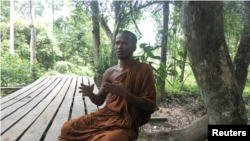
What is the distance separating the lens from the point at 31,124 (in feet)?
6.86

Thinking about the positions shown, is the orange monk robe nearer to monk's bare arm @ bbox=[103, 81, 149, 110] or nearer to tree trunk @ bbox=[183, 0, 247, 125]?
monk's bare arm @ bbox=[103, 81, 149, 110]

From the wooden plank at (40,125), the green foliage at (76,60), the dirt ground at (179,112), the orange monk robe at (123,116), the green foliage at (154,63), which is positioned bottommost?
the dirt ground at (179,112)

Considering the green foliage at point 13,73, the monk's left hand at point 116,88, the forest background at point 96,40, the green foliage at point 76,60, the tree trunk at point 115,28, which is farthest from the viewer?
the green foliage at point 76,60

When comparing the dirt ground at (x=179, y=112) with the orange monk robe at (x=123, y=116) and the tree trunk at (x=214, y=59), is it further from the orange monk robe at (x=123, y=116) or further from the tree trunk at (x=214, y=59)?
the orange monk robe at (x=123, y=116)

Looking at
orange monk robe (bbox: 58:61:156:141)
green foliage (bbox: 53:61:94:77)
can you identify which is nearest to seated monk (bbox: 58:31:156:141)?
orange monk robe (bbox: 58:61:156:141)

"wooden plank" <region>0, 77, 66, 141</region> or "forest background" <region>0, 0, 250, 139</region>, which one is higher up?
"forest background" <region>0, 0, 250, 139</region>

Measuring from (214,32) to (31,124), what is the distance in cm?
225

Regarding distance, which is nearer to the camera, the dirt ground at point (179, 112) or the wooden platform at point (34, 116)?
the wooden platform at point (34, 116)

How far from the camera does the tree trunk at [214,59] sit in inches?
68.5

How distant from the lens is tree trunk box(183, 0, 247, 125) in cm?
174

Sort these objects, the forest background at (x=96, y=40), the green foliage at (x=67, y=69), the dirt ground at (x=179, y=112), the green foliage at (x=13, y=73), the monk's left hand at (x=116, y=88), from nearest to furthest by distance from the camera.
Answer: the monk's left hand at (x=116, y=88)
the forest background at (x=96, y=40)
the dirt ground at (x=179, y=112)
the green foliage at (x=13, y=73)
the green foliage at (x=67, y=69)

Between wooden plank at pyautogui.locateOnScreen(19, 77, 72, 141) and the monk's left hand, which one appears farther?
wooden plank at pyautogui.locateOnScreen(19, 77, 72, 141)

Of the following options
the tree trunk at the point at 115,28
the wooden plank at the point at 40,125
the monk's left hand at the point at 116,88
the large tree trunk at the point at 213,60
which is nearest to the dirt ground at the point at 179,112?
the tree trunk at the point at 115,28

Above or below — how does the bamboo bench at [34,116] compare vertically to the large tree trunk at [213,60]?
below
